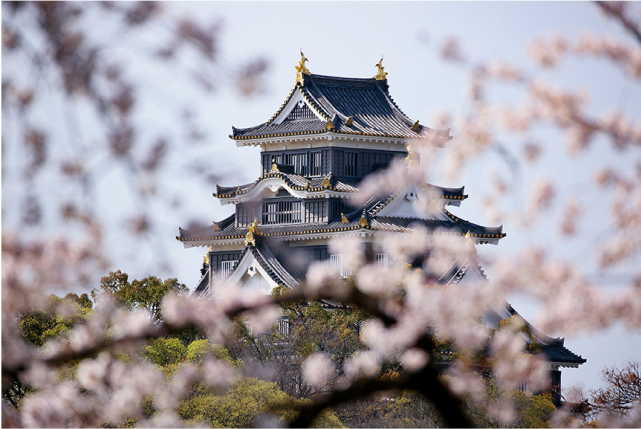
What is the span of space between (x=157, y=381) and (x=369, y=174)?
2228 centimetres

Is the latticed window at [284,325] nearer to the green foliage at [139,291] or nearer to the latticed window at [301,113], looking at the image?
the green foliage at [139,291]

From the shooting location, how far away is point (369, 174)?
102ft

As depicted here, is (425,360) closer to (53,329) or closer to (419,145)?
(419,145)

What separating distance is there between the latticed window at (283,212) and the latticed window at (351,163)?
2106 millimetres

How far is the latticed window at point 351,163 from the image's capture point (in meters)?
31.0

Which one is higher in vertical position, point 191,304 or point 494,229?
point 191,304

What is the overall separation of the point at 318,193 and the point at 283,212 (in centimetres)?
199

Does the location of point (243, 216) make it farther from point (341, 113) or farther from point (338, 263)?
point (341, 113)

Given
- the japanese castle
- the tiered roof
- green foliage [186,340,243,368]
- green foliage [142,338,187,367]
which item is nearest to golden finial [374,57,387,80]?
the japanese castle

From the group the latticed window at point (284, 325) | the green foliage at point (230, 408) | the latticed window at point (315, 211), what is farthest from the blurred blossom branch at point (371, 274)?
the latticed window at point (315, 211)

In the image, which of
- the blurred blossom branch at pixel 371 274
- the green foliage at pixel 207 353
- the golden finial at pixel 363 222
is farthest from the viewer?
the golden finial at pixel 363 222

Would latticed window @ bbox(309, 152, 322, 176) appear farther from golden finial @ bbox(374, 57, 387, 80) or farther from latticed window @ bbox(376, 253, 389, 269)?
golden finial @ bbox(374, 57, 387, 80)

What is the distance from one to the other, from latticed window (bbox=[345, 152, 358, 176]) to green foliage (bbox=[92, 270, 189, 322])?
7.38 meters

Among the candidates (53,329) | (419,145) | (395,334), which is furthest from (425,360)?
(53,329)
